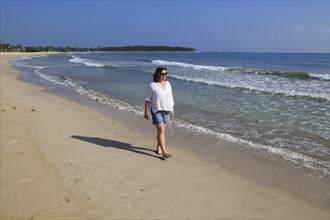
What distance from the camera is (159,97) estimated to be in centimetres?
622

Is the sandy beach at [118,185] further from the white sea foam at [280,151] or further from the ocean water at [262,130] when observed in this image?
the white sea foam at [280,151]

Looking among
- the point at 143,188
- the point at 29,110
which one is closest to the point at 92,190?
the point at 143,188

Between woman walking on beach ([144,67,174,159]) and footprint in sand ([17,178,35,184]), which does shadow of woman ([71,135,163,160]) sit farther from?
footprint in sand ([17,178,35,184])

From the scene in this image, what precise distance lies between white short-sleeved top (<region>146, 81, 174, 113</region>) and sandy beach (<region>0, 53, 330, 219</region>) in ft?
3.00

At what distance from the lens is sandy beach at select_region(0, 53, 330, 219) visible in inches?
163

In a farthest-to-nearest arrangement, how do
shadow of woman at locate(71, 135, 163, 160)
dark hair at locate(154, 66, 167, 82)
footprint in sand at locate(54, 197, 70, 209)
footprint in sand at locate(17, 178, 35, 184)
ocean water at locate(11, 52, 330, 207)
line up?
1. shadow of woman at locate(71, 135, 163, 160)
2. dark hair at locate(154, 66, 167, 82)
3. ocean water at locate(11, 52, 330, 207)
4. footprint in sand at locate(17, 178, 35, 184)
5. footprint in sand at locate(54, 197, 70, 209)

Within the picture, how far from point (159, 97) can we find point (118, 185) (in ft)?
6.29

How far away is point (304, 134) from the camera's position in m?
8.47

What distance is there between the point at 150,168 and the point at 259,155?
227 centimetres

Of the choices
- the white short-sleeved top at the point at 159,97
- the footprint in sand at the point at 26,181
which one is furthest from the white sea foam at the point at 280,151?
the footprint in sand at the point at 26,181

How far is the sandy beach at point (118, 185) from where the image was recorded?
163 inches

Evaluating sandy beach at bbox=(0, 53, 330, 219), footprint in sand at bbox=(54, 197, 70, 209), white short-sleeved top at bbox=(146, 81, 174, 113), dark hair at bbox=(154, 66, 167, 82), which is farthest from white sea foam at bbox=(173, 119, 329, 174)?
footprint in sand at bbox=(54, 197, 70, 209)

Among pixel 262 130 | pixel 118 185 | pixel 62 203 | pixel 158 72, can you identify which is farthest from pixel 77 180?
pixel 262 130

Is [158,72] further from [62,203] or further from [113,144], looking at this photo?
[62,203]
